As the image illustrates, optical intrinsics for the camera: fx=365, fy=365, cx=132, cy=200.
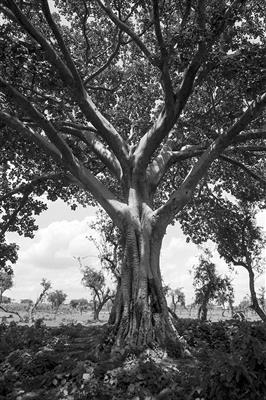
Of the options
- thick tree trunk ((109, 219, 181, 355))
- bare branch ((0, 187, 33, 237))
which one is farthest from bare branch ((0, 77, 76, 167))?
→ bare branch ((0, 187, 33, 237))

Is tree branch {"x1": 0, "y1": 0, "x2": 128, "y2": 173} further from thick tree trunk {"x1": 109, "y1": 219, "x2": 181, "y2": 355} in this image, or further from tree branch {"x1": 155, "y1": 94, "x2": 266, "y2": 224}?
thick tree trunk {"x1": 109, "y1": 219, "x2": 181, "y2": 355}

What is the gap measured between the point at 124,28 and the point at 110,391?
27.4 feet

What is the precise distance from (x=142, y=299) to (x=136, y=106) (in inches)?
362

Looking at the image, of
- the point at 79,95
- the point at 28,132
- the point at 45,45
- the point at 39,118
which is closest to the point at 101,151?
the point at 79,95

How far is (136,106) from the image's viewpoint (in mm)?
15289

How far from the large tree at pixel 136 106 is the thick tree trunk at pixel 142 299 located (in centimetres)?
3

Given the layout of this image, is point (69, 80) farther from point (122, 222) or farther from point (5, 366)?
point (5, 366)

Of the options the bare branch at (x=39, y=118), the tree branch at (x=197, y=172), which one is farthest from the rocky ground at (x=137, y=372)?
the bare branch at (x=39, y=118)

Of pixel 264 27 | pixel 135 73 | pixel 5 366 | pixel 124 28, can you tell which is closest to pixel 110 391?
pixel 5 366

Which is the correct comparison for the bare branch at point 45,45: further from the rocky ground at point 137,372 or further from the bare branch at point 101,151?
the rocky ground at point 137,372

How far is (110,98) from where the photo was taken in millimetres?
14125

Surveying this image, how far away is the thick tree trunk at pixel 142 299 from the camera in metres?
8.08

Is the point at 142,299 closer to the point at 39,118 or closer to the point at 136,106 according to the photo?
the point at 39,118

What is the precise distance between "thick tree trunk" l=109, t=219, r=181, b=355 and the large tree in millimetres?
26
